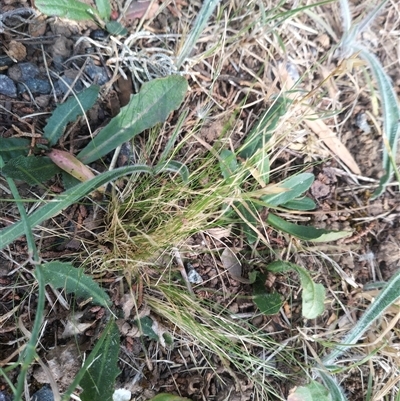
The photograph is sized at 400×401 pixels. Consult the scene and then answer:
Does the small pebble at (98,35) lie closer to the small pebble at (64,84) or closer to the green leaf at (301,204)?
the small pebble at (64,84)

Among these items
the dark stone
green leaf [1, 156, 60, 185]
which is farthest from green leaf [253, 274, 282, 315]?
the dark stone

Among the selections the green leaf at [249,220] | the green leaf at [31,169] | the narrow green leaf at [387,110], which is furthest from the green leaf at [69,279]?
the narrow green leaf at [387,110]

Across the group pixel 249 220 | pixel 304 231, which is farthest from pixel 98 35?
pixel 304 231

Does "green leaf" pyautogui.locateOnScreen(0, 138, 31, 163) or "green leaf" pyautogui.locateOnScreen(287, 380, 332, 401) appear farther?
"green leaf" pyautogui.locateOnScreen(287, 380, 332, 401)

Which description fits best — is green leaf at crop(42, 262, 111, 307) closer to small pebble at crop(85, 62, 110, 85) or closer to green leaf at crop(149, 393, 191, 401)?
green leaf at crop(149, 393, 191, 401)

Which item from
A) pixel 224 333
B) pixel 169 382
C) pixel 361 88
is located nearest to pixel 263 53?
Result: pixel 361 88

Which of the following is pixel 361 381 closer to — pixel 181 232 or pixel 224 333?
pixel 224 333
